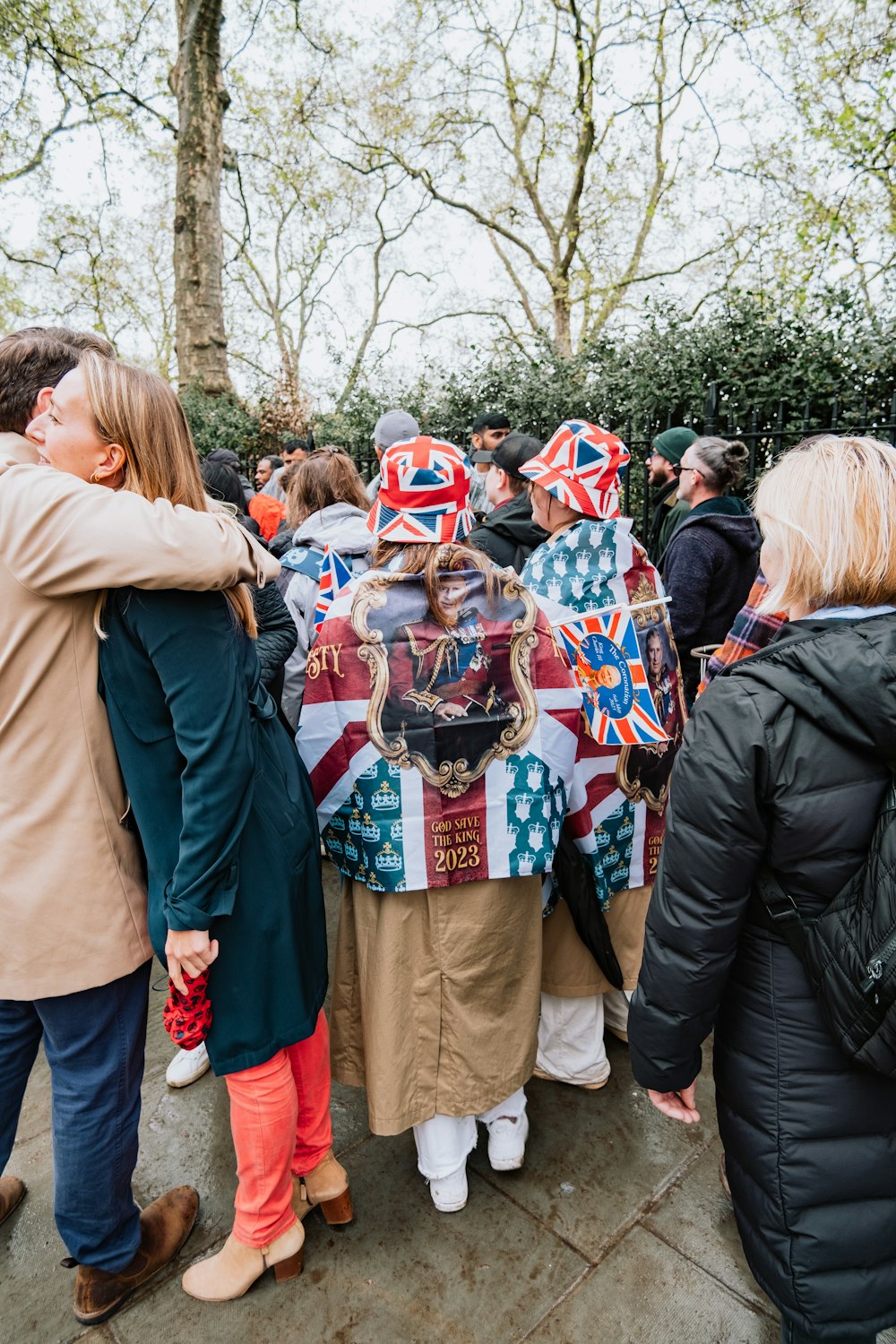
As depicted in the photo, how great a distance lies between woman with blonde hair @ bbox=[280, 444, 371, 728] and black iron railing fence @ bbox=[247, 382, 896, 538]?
6.32ft

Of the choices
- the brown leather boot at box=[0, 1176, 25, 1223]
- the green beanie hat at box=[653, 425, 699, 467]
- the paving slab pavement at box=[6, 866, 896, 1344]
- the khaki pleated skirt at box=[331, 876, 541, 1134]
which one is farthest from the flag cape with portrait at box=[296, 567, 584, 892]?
the green beanie hat at box=[653, 425, 699, 467]

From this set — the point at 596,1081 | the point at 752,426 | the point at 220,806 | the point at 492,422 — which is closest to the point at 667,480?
the point at 752,426

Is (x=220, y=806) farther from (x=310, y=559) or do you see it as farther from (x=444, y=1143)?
(x=310, y=559)

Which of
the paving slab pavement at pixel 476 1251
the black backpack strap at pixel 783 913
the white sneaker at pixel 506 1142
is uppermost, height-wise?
the black backpack strap at pixel 783 913

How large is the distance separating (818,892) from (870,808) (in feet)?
0.57

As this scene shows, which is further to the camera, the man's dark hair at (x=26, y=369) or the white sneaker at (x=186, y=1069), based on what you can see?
the white sneaker at (x=186, y=1069)

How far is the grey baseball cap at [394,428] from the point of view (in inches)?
187

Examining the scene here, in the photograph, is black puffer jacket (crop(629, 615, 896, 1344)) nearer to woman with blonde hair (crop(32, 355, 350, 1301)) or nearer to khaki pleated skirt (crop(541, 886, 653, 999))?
woman with blonde hair (crop(32, 355, 350, 1301))

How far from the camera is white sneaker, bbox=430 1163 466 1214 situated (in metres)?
2.23

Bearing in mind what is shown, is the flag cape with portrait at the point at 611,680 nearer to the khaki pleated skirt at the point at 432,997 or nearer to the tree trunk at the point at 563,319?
the khaki pleated skirt at the point at 432,997

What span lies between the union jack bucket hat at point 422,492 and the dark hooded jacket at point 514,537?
1.51 meters

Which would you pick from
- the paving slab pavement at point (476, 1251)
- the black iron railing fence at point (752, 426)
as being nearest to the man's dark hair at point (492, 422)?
the black iron railing fence at point (752, 426)

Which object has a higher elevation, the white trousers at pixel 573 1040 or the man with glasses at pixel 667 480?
the man with glasses at pixel 667 480

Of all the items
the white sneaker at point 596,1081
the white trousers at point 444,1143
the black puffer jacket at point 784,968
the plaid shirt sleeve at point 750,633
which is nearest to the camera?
the black puffer jacket at point 784,968
